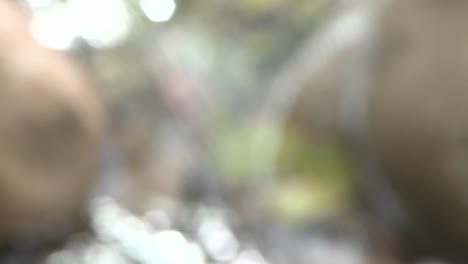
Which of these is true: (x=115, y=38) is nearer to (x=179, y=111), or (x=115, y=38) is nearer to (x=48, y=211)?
(x=179, y=111)

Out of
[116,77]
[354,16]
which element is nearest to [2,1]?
[116,77]

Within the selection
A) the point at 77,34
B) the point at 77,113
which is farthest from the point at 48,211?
the point at 77,34

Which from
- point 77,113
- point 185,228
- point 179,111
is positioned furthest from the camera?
point 179,111

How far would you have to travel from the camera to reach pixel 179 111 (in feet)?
Answer: 2.14

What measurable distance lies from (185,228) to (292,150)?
0.14m

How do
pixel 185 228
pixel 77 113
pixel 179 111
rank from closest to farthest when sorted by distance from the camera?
pixel 77 113 → pixel 185 228 → pixel 179 111

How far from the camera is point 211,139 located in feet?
2.20

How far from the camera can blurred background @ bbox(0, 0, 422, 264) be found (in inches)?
20.1

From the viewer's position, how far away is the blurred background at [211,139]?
0.51 m

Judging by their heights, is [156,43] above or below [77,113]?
above

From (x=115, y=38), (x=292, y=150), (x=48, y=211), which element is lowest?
(x=48, y=211)

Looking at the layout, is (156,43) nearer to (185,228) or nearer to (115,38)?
(115,38)

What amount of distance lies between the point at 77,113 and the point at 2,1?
→ 96mm

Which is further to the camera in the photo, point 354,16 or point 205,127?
point 205,127
